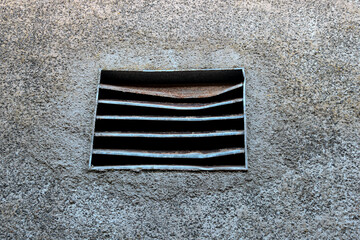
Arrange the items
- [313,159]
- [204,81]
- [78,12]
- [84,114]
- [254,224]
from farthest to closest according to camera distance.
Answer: [78,12], [204,81], [84,114], [313,159], [254,224]

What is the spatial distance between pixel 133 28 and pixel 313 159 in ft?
5.05

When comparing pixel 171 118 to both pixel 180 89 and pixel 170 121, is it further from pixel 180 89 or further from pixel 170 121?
pixel 180 89

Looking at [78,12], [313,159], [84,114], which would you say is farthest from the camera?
[78,12]

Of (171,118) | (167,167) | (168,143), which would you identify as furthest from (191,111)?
(167,167)

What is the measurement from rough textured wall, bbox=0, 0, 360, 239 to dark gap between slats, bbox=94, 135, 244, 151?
0.11 metres

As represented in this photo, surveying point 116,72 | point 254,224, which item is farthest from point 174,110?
point 254,224

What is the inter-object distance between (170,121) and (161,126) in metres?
0.08

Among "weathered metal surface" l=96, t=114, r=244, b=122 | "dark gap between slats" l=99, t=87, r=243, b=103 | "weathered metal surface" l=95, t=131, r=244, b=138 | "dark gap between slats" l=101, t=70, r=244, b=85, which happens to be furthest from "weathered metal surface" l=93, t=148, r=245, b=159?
"dark gap between slats" l=101, t=70, r=244, b=85

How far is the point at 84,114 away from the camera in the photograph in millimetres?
2123

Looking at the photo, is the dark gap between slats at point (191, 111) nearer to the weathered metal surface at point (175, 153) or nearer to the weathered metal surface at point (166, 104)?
the weathered metal surface at point (166, 104)

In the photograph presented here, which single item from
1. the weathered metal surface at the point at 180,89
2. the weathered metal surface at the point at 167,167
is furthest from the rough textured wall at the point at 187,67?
the weathered metal surface at the point at 180,89

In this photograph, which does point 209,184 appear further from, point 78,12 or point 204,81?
point 78,12

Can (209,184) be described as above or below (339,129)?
below

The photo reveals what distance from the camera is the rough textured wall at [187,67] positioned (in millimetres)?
1861
